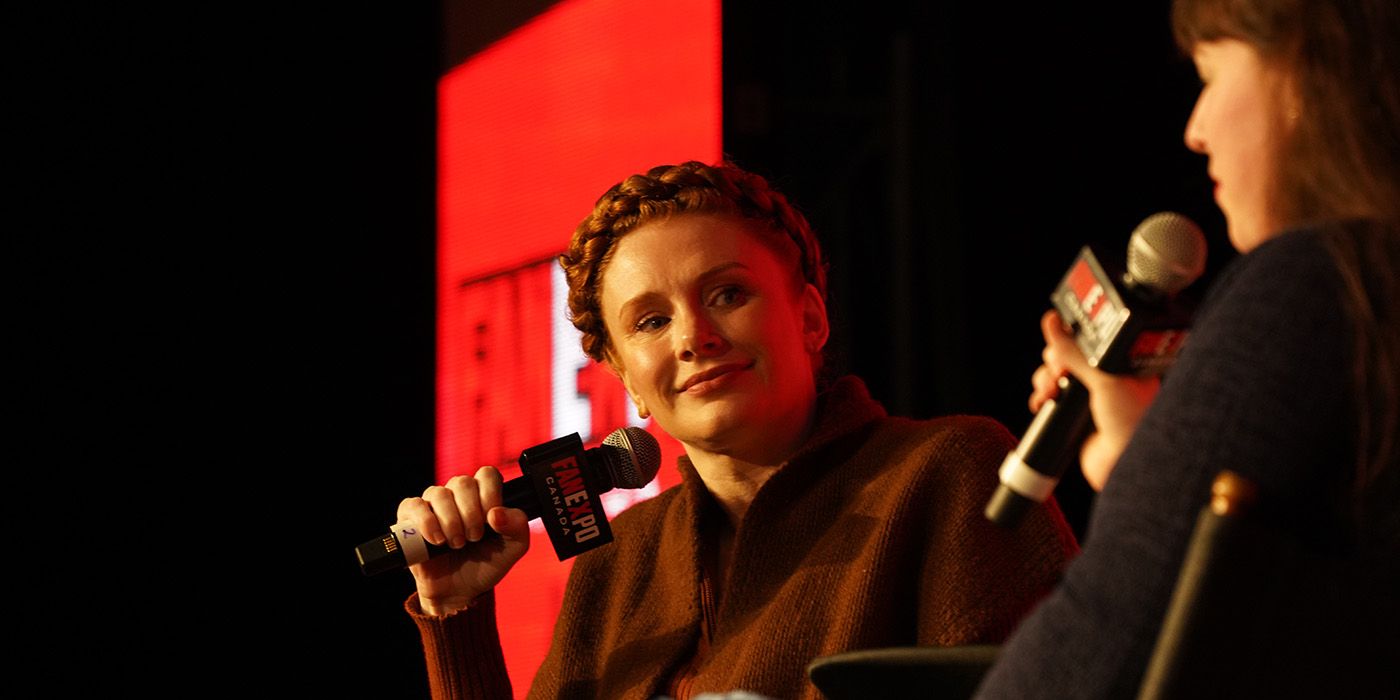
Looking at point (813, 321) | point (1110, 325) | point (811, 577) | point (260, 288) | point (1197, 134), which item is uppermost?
point (1197, 134)

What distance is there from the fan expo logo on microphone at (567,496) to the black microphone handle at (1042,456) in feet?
2.25

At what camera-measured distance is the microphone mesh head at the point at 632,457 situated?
168 cm

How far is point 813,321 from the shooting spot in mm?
1832

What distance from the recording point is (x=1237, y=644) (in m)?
0.75

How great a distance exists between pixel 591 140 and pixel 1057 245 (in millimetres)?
1070

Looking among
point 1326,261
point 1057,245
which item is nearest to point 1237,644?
point 1326,261

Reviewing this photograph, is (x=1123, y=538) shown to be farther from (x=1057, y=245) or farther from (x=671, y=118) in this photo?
(x=1057, y=245)

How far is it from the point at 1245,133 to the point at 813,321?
975 mm

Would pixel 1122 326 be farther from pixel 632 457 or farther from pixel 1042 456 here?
pixel 632 457

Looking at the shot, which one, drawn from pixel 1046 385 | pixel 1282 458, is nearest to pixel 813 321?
pixel 1046 385

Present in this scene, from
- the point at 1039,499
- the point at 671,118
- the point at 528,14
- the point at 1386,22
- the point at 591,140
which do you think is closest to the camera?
the point at 1386,22

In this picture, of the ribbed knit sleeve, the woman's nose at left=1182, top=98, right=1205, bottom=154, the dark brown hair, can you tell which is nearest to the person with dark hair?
the dark brown hair

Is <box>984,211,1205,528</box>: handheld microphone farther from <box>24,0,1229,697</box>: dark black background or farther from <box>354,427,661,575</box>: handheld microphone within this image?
<box>24,0,1229,697</box>: dark black background

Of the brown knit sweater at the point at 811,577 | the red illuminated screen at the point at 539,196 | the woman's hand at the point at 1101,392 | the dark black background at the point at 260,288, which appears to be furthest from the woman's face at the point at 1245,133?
the dark black background at the point at 260,288
